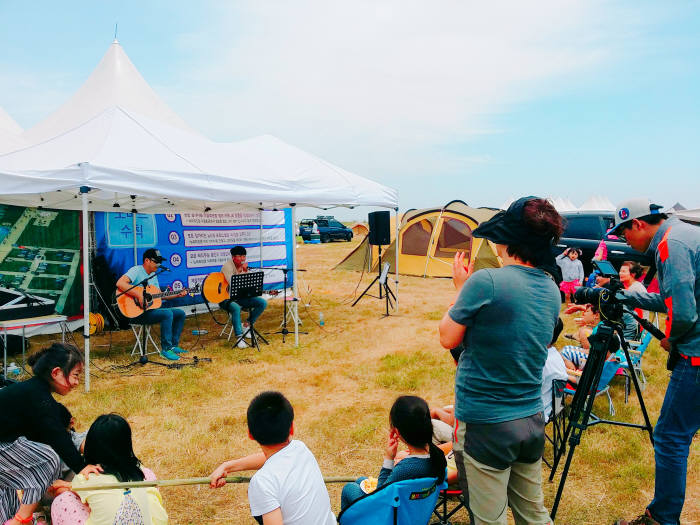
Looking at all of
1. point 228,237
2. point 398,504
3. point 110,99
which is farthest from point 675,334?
point 110,99

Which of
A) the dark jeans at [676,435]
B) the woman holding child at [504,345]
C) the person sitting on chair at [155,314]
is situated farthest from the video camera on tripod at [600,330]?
the person sitting on chair at [155,314]

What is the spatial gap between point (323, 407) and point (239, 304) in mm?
3153

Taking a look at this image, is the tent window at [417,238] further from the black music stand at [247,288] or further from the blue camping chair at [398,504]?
the blue camping chair at [398,504]

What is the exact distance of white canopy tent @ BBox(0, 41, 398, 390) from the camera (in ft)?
16.3

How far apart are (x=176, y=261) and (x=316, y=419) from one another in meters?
5.47

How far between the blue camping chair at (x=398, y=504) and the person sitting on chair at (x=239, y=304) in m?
5.16

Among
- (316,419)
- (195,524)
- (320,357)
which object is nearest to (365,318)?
(320,357)

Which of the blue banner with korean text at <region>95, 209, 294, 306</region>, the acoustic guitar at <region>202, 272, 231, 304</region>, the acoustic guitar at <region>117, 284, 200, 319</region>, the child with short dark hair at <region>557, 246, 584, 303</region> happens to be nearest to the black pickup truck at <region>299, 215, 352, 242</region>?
the blue banner with korean text at <region>95, 209, 294, 306</region>

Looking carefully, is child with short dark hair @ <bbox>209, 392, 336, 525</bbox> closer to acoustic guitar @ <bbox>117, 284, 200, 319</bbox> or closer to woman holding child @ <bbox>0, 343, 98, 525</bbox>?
woman holding child @ <bbox>0, 343, 98, 525</bbox>

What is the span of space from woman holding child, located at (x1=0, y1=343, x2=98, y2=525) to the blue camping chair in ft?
5.52

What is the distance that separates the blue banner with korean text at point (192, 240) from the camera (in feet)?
27.3

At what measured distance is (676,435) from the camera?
8.03ft

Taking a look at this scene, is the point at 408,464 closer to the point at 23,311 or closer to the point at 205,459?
the point at 205,459

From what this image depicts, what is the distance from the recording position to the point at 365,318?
894cm
